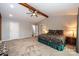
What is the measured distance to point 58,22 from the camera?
26.7ft

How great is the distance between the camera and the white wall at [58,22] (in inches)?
283

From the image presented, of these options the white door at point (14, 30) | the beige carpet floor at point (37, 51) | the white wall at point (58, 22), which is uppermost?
the white wall at point (58, 22)

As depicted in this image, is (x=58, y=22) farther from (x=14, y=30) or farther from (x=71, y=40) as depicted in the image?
(x=14, y=30)

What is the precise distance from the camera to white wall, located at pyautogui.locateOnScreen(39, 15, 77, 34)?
7.19 metres

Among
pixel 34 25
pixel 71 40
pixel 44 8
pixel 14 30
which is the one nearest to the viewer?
pixel 44 8

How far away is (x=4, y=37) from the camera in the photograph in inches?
272

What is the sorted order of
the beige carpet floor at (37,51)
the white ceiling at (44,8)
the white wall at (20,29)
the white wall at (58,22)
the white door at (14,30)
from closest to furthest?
the beige carpet floor at (37,51), the white ceiling at (44,8), the white wall at (20,29), the white wall at (58,22), the white door at (14,30)

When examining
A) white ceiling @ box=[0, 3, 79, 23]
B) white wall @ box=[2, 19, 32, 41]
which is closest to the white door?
white wall @ box=[2, 19, 32, 41]

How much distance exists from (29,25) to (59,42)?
17.8ft

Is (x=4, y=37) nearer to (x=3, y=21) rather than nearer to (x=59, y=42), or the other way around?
(x=3, y=21)

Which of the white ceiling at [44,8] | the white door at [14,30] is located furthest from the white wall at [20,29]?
the white ceiling at [44,8]

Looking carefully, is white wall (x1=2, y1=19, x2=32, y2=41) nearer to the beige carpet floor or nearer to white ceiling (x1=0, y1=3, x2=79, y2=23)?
white ceiling (x1=0, y1=3, x2=79, y2=23)

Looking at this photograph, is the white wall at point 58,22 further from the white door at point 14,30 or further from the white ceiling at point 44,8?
the white door at point 14,30

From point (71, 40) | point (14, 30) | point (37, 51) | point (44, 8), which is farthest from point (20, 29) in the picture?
point (71, 40)
